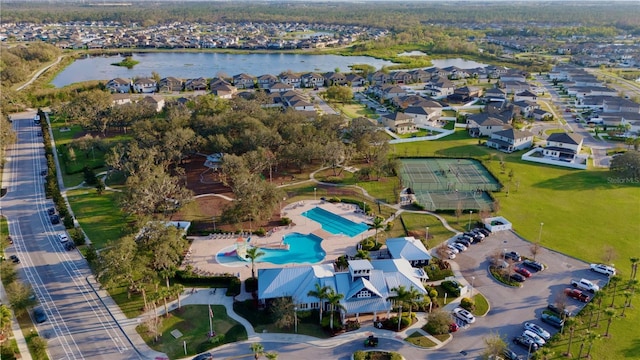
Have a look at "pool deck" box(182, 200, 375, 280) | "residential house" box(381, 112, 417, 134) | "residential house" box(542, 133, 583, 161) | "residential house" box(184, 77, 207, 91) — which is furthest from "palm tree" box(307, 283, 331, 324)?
"residential house" box(184, 77, 207, 91)

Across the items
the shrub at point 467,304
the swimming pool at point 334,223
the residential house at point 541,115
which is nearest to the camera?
the shrub at point 467,304

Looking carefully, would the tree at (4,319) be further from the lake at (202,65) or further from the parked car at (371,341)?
the lake at (202,65)

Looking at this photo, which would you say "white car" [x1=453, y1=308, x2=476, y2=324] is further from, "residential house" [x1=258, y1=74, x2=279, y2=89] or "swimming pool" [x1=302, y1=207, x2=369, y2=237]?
"residential house" [x1=258, y1=74, x2=279, y2=89]

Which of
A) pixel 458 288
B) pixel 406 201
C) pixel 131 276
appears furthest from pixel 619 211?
pixel 131 276

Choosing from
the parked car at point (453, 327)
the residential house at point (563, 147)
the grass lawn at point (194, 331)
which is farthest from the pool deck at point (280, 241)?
the residential house at point (563, 147)

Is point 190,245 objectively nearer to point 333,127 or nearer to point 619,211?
point 333,127

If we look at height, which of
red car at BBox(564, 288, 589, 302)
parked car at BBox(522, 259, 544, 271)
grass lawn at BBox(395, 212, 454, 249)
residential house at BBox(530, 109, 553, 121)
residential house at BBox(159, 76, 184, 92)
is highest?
residential house at BBox(159, 76, 184, 92)

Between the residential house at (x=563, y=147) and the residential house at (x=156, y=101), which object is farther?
the residential house at (x=156, y=101)

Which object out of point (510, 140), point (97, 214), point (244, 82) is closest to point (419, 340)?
point (97, 214)

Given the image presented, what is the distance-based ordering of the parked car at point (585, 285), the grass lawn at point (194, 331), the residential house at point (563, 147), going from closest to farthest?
the grass lawn at point (194, 331) → the parked car at point (585, 285) → the residential house at point (563, 147)
